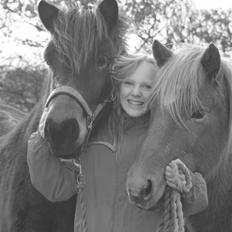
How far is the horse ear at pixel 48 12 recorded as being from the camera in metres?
3.08

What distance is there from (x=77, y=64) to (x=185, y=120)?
786 millimetres

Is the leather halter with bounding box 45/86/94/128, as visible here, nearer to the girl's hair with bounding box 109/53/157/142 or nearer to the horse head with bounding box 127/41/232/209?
the girl's hair with bounding box 109/53/157/142

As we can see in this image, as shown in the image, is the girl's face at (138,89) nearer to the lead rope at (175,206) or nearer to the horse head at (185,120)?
the horse head at (185,120)

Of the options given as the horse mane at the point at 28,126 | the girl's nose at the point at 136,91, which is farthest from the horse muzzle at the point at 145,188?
the horse mane at the point at 28,126

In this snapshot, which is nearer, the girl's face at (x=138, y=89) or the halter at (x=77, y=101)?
the halter at (x=77, y=101)

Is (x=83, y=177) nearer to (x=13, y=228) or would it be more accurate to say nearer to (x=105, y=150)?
(x=105, y=150)

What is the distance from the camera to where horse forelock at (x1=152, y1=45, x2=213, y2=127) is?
98.7 inches

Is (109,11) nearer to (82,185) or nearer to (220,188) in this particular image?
(82,185)

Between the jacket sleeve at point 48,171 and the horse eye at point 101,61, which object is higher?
the horse eye at point 101,61

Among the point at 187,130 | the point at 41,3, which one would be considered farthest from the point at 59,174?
the point at 41,3

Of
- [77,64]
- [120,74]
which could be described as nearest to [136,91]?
[120,74]

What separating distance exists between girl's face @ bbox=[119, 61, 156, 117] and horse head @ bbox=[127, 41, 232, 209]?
88 millimetres

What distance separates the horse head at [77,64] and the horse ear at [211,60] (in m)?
0.68

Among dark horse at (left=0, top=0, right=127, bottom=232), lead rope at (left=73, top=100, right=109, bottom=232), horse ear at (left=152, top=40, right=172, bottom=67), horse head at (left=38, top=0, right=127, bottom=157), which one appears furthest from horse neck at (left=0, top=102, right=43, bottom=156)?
horse ear at (left=152, top=40, right=172, bottom=67)
